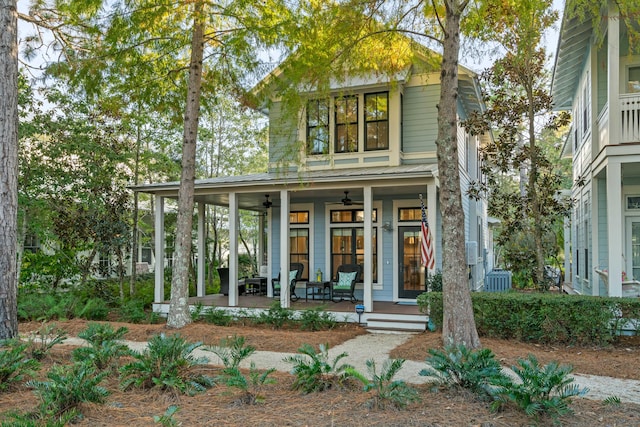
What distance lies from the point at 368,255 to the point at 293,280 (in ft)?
10.1

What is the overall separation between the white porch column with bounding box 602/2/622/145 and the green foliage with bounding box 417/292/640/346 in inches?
121

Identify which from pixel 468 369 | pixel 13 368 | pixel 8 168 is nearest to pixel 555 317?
pixel 468 369

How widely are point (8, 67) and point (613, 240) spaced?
33.0 feet

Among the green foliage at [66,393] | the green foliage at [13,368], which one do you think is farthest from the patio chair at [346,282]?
the green foliage at [66,393]

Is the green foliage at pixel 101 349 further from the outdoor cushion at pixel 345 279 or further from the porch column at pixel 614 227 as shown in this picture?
the porch column at pixel 614 227

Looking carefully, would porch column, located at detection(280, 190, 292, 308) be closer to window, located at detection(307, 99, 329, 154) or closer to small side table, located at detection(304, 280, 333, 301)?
small side table, located at detection(304, 280, 333, 301)

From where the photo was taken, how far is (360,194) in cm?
1328

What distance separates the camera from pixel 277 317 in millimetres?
10906

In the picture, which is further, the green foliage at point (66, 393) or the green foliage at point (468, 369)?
the green foliage at point (468, 369)

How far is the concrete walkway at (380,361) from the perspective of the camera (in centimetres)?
564

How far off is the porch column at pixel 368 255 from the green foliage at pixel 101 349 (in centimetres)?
529

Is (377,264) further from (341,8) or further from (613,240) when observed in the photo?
(341,8)

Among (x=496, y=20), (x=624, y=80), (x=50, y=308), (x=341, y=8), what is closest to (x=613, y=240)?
(x=624, y=80)

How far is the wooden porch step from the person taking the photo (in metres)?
10.2
